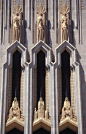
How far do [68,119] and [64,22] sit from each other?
7.18 m

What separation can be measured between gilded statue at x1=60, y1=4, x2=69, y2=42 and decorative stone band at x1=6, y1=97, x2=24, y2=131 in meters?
6.16

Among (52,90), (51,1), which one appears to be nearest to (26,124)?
(52,90)

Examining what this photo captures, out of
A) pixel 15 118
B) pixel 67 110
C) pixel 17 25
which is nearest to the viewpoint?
pixel 15 118

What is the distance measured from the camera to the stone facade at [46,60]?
27422mm

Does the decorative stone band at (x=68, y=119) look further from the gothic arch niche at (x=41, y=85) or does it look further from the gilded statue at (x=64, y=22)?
the gilded statue at (x=64, y=22)

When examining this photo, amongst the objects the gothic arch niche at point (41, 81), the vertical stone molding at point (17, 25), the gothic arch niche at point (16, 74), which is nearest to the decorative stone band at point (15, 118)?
the gothic arch niche at point (16, 74)

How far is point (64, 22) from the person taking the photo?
29922mm

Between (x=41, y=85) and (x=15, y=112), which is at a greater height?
(x=41, y=85)

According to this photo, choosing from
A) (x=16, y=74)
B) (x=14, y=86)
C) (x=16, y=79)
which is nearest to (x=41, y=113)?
(x=14, y=86)

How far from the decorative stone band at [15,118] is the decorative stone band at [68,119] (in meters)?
2.65

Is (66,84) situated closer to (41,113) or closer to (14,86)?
(41,113)

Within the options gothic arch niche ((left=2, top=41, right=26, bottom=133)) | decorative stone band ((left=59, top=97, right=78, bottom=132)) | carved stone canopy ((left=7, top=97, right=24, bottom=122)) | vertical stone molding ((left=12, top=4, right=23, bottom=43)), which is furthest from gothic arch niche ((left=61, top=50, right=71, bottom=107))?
vertical stone molding ((left=12, top=4, right=23, bottom=43))

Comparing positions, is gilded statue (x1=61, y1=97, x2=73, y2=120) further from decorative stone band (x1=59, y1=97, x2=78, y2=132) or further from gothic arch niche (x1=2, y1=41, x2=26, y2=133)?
gothic arch niche (x1=2, y1=41, x2=26, y2=133)

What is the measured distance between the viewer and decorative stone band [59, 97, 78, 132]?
27.4m
